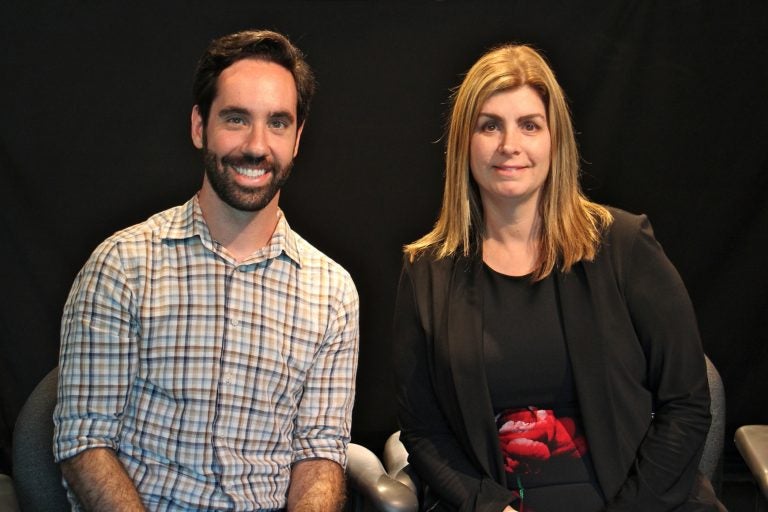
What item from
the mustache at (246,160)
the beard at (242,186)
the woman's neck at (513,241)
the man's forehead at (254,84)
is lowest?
the woman's neck at (513,241)

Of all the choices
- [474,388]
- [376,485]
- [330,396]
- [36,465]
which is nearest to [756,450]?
[474,388]

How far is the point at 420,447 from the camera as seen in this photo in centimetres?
259

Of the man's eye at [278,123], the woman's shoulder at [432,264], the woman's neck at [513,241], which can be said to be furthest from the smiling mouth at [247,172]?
the woman's neck at [513,241]

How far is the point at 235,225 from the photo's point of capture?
2432 millimetres

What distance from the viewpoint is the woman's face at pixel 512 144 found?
8.30 ft

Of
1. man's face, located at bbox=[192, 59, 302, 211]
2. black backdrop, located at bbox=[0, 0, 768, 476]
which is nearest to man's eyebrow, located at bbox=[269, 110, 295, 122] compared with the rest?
man's face, located at bbox=[192, 59, 302, 211]

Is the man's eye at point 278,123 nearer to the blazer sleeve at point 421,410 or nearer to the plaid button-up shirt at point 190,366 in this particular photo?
the plaid button-up shirt at point 190,366

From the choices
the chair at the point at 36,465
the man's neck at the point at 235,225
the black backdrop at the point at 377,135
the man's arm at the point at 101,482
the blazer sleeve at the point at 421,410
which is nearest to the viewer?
the man's arm at the point at 101,482

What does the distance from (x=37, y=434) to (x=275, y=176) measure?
0.77m

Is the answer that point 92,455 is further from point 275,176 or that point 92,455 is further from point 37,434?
point 275,176

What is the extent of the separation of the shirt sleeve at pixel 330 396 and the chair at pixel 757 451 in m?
0.97

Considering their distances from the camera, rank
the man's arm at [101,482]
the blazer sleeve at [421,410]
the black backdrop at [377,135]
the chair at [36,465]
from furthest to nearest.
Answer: the black backdrop at [377,135], the blazer sleeve at [421,410], the chair at [36,465], the man's arm at [101,482]

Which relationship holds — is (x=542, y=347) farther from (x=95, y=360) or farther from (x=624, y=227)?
(x=95, y=360)

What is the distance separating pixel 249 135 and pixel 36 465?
0.86 m
